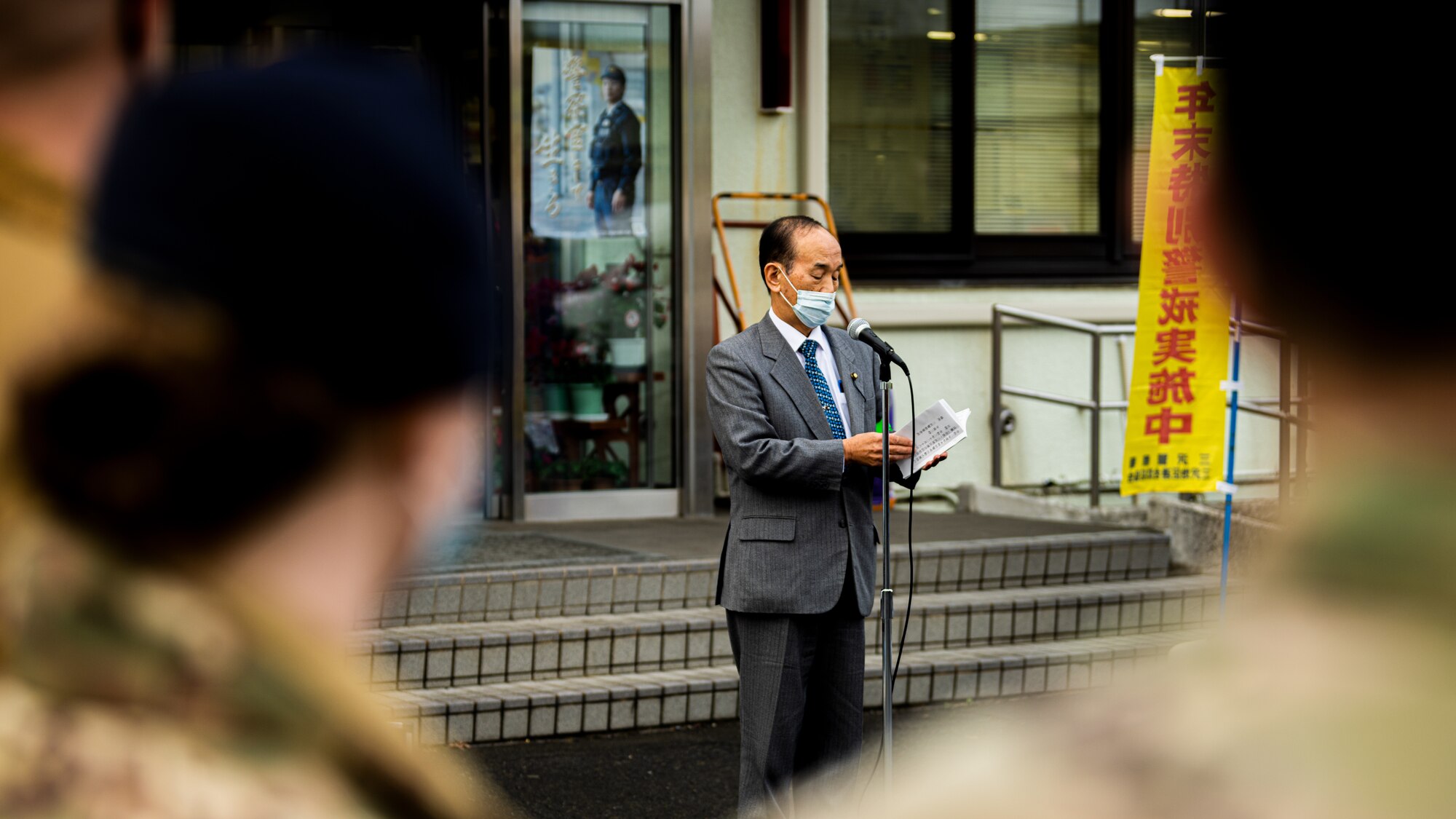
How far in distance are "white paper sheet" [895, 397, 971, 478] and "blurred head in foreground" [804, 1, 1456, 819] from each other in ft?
13.4

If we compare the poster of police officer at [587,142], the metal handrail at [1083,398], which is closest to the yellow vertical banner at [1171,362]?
the metal handrail at [1083,398]

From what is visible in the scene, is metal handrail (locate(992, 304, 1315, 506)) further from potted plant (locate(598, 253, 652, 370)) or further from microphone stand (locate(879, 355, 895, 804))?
microphone stand (locate(879, 355, 895, 804))

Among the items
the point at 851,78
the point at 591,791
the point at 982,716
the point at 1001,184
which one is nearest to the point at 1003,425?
the point at 1001,184

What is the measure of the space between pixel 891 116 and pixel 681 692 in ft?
19.1

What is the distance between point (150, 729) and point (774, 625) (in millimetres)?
4320

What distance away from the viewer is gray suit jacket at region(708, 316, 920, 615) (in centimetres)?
493

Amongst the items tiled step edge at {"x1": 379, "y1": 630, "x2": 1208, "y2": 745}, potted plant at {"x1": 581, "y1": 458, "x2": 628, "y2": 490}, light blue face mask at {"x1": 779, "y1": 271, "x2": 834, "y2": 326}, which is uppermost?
light blue face mask at {"x1": 779, "y1": 271, "x2": 834, "y2": 326}

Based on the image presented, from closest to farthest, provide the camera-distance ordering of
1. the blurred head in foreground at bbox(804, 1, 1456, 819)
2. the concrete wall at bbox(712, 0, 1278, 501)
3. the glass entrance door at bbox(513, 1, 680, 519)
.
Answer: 1. the blurred head in foreground at bbox(804, 1, 1456, 819)
2. the glass entrance door at bbox(513, 1, 680, 519)
3. the concrete wall at bbox(712, 0, 1278, 501)

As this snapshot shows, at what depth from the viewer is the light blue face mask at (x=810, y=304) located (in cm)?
532

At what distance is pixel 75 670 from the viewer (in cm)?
66

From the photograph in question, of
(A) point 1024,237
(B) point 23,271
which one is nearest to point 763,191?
(A) point 1024,237

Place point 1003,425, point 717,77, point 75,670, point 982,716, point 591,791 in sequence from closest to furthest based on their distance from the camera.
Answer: point 75,670 < point 591,791 < point 982,716 < point 717,77 < point 1003,425

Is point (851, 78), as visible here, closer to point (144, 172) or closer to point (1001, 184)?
point (1001, 184)

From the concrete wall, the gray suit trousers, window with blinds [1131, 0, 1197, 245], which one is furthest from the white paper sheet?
window with blinds [1131, 0, 1197, 245]
